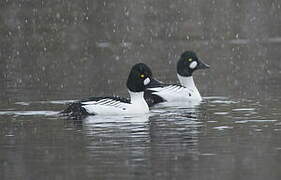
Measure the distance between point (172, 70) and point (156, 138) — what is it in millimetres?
10400

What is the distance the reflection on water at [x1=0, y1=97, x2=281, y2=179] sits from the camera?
12531 millimetres

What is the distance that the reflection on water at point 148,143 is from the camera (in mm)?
12531

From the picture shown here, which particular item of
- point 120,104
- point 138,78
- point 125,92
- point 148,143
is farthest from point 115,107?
point 148,143

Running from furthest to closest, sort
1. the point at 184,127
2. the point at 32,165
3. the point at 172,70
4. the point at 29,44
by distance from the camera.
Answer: the point at 29,44, the point at 172,70, the point at 184,127, the point at 32,165

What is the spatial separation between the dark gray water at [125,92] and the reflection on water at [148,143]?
1cm

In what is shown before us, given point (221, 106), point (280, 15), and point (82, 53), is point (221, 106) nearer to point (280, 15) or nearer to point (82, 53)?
point (82, 53)

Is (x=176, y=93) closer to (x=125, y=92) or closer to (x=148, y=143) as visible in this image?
(x=125, y=92)

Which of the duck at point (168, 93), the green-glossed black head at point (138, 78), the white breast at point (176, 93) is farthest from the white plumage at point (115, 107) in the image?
the white breast at point (176, 93)

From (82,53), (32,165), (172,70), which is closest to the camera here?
(32,165)

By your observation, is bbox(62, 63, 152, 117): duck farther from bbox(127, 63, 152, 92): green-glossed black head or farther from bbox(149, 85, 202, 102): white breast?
bbox(149, 85, 202, 102): white breast

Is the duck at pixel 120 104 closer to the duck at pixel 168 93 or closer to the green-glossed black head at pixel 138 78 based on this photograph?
the green-glossed black head at pixel 138 78

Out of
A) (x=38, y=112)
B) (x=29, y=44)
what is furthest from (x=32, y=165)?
(x=29, y=44)

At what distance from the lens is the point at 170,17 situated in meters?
36.1

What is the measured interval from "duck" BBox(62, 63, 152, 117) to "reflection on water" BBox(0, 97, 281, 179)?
263 millimetres
